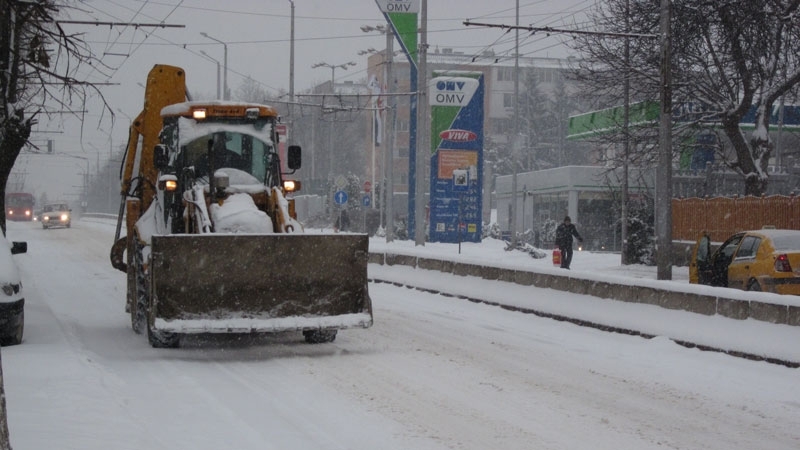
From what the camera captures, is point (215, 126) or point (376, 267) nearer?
point (215, 126)

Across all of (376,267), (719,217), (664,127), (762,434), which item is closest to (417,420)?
(762,434)

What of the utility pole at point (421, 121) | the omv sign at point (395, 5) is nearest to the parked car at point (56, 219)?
the omv sign at point (395, 5)

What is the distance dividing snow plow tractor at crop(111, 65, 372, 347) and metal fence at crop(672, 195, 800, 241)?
779 inches

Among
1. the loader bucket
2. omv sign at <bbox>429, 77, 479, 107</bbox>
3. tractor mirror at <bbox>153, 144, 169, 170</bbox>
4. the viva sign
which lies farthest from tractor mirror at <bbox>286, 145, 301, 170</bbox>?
omv sign at <bbox>429, 77, 479, 107</bbox>

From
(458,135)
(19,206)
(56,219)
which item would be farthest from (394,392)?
(19,206)

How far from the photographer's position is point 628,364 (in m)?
11.8

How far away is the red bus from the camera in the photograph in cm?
8612

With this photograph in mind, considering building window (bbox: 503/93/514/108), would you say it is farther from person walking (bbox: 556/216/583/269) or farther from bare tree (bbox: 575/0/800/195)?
person walking (bbox: 556/216/583/269)

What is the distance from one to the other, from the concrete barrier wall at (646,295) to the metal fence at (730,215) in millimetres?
12789

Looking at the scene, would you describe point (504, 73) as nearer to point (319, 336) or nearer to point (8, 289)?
point (319, 336)

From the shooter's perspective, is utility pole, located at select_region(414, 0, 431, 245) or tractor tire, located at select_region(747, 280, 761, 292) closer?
tractor tire, located at select_region(747, 280, 761, 292)

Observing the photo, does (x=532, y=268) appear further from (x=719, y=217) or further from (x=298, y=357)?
(x=719, y=217)

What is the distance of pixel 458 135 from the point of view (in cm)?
4553

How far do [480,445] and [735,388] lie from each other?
396 centimetres
